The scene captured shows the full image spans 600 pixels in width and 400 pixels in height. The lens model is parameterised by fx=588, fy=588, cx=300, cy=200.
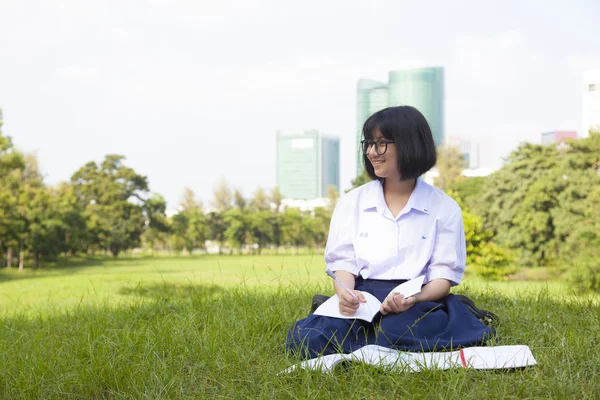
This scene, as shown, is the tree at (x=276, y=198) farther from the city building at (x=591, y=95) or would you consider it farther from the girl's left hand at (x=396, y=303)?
the girl's left hand at (x=396, y=303)

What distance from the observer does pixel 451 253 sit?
268 centimetres

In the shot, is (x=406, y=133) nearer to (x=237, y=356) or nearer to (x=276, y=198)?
(x=237, y=356)

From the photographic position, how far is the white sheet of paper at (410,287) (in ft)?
8.31

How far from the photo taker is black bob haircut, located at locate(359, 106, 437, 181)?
2.66m

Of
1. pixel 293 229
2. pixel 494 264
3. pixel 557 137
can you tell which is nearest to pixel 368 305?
pixel 494 264

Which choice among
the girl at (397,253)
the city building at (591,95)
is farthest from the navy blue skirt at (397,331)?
the city building at (591,95)

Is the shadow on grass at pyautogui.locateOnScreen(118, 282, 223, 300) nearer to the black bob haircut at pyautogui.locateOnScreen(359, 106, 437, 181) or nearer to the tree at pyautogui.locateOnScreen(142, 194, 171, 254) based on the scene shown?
the black bob haircut at pyautogui.locateOnScreen(359, 106, 437, 181)

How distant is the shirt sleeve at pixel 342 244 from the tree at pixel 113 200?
27.1 meters

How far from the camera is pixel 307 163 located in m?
93.1

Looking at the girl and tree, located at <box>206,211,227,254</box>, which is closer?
the girl

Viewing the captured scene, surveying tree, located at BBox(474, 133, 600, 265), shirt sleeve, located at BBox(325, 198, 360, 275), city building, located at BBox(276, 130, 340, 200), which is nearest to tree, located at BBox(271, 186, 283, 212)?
tree, located at BBox(474, 133, 600, 265)

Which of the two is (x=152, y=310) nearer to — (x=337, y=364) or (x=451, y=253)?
(x=337, y=364)

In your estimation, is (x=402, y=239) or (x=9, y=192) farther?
(x=9, y=192)

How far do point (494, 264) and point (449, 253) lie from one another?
1535 centimetres
